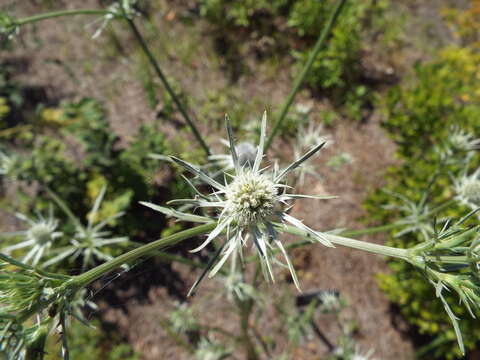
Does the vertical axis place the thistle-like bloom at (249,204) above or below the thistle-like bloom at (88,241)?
above

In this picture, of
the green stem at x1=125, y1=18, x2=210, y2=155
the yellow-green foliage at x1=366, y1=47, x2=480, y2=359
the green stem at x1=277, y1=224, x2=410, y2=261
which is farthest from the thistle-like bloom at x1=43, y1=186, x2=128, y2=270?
the yellow-green foliage at x1=366, y1=47, x2=480, y2=359

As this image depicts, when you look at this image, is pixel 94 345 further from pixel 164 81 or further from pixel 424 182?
pixel 424 182

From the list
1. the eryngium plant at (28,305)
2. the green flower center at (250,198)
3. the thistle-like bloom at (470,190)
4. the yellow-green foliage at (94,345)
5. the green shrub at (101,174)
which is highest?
the eryngium plant at (28,305)

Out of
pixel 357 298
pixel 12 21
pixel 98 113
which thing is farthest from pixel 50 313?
pixel 357 298

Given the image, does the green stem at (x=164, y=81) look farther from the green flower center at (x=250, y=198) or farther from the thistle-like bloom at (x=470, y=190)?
the thistle-like bloom at (x=470, y=190)

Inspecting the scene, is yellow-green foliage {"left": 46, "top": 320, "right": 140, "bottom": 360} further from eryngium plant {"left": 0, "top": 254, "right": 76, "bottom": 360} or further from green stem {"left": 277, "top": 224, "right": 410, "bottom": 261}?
green stem {"left": 277, "top": 224, "right": 410, "bottom": 261}

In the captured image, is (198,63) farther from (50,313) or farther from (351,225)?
(50,313)

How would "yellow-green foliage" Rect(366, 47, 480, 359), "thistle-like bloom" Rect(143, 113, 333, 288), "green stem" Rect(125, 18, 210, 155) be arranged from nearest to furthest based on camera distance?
1. "thistle-like bloom" Rect(143, 113, 333, 288)
2. "green stem" Rect(125, 18, 210, 155)
3. "yellow-green foliage" Rect(366, 47, 480, 359)

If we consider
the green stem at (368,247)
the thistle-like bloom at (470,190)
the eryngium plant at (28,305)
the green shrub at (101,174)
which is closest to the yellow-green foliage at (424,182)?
the thistle-like bloom at (470,190)

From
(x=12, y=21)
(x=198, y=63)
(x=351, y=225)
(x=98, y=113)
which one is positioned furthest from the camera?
(x=198, y=63)
